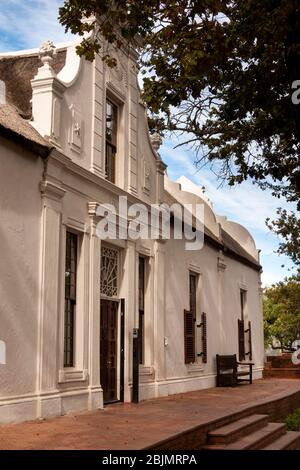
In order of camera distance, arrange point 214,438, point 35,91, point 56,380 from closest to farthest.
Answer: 1. point 214,438
2. point 56,380
3. point 35,91

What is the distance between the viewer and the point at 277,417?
504 inches

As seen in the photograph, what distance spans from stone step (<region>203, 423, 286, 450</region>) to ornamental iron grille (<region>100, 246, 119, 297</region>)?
400cm

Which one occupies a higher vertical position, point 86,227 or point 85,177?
point 85,177

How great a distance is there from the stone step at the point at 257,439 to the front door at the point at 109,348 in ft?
10.3

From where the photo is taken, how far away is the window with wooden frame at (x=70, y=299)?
10.9 m

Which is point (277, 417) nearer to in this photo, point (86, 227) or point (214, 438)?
point (214, 438)

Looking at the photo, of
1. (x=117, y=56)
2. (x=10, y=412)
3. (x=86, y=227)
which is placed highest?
(x=117, y=56)

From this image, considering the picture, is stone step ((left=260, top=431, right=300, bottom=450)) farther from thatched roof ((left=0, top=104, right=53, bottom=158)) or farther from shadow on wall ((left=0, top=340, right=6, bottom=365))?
thatched roof ((left=0, top=104, right=53, bottom=158))

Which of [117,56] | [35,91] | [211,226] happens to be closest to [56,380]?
[35,91]

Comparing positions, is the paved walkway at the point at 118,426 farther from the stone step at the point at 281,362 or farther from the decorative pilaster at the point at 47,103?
the stone step at the point at 281,362

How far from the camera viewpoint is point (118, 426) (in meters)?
8.81

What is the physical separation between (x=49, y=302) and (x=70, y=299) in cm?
106

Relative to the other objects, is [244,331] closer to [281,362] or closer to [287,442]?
[281,362]
